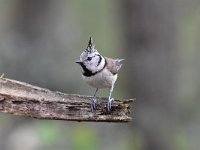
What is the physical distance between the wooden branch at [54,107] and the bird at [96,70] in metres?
0.06

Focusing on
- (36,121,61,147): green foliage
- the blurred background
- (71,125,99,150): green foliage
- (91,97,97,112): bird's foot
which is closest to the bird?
(91,97,97,112): bird's foot

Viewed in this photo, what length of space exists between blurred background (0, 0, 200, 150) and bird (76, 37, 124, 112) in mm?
2203

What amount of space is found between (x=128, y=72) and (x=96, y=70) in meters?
2.77

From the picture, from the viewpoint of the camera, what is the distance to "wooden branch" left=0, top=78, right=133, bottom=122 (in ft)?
14.9

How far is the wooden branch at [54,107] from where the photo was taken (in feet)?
14.9

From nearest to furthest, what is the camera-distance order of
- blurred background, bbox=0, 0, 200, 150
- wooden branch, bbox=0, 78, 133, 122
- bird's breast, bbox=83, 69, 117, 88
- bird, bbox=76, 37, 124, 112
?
wooden branch, bbox=0, 78, 133, 122
bird, bbox=76, 37, 124, 112
bird's breast, bbox=83, 69, 117, 88
blurred background, bbox=0, 0, 200, 150

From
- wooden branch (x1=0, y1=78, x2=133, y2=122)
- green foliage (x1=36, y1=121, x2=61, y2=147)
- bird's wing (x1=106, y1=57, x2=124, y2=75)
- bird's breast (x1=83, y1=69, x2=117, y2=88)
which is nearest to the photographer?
wooden branch (x1=0, y1=78, x2=133, y2=122)

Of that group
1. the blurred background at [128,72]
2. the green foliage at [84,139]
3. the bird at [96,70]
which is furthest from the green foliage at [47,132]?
the bird at [96,70]

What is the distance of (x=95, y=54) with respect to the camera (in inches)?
189

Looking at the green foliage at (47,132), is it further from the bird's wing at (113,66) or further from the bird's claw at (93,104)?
the bird's claw at (93,104)

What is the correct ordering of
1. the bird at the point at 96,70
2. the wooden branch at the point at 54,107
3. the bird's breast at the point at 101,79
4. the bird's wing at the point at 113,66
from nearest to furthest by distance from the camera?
the wooden branch at the point at 54,107
the bird at the point at 96,70
the bird's breast at the point at 101,79
the bird's wing at the point at 113,66

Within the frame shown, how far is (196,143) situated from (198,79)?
125 centimetres

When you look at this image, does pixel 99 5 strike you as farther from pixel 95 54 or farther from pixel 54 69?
pixel 95 54

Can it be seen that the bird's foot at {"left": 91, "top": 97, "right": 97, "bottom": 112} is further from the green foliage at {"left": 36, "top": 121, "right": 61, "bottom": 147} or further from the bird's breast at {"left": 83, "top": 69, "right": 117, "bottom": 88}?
the green foliage at {"left": 36, "top": 121, "right": 61, "bottom": 147}
